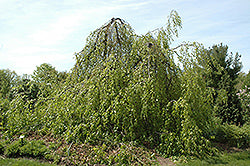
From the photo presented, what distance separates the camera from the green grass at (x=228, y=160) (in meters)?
3.71

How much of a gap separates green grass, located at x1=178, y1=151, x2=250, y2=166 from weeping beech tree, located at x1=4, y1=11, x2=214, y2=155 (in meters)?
0.21

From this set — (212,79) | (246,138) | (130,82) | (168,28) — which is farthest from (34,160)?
(212,79)

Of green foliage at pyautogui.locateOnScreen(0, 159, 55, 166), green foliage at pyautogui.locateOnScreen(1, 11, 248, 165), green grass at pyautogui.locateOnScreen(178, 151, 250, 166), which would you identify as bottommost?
green grass at pyautogui.locateOnScreen(178, 151, 250, 166)

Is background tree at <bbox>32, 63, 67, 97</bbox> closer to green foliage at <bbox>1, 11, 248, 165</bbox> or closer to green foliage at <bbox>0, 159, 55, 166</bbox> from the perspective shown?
green foliage at <bbox>1, 11, 248, 165</bbox>

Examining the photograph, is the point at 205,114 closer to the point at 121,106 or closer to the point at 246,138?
the point at 246,138

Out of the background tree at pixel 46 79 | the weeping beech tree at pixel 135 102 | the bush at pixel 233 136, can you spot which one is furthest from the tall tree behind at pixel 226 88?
the background tree at pixel 46 79

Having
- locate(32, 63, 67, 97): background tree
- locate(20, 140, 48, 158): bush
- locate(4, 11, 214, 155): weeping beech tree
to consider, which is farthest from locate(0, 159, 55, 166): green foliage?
locate(32, 63, 67, 97): background tree

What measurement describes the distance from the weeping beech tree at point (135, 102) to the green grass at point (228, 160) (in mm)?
209

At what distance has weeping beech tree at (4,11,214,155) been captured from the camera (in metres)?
3.99

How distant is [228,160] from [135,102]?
1922mm

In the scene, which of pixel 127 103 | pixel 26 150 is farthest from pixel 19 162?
pixel 127 103

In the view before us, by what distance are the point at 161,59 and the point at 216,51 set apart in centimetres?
319

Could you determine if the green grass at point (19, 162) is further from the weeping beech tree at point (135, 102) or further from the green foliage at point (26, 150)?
the weeping beech tree at point (135, 102)

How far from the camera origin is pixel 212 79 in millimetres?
6512
